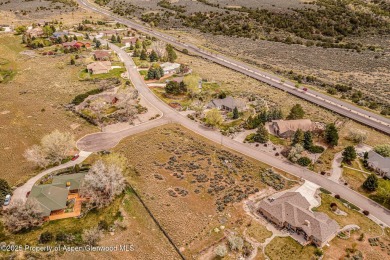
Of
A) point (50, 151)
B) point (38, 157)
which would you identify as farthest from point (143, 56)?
point (38, 157)

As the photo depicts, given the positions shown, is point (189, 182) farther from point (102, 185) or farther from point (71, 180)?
point (71, 180)

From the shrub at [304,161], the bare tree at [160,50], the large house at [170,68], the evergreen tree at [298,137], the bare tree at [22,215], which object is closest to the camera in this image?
the bare tree at [22,215]

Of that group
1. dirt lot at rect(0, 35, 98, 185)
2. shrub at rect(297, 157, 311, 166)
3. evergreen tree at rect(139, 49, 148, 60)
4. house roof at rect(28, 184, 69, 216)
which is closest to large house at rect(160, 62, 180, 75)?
evergreen tree at rect(139, 49, 148, 60)

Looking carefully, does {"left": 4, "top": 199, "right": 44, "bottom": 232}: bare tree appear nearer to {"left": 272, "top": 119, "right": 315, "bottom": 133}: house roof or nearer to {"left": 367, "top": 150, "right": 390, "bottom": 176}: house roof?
{"left": 272, "top": 119, "right": 315, "bottom": 133}: house roof

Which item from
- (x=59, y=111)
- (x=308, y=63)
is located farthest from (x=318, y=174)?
(x=308, y=63)

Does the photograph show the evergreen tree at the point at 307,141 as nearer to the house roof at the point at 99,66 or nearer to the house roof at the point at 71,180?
the house roof at the point at 71,180

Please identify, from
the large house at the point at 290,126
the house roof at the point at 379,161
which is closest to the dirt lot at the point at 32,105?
the large house at the point at 290,126
